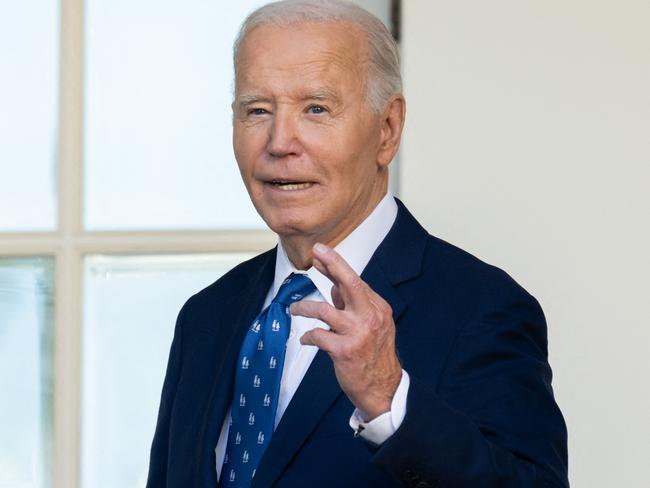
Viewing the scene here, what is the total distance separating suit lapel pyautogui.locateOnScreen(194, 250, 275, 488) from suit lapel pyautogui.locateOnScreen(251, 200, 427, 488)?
0.13m

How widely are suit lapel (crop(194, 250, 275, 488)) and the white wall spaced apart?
0.54 metres

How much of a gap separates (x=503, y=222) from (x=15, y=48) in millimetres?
928

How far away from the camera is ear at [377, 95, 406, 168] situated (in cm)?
181

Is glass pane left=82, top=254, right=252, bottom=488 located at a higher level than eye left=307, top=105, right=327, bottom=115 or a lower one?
lower

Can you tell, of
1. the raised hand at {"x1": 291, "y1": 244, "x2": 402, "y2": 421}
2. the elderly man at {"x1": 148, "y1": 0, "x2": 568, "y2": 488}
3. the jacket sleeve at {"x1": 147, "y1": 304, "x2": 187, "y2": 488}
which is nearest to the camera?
the raised hand at {"x1": 291, "y1": 244, "x2": 402, "y2": 421}

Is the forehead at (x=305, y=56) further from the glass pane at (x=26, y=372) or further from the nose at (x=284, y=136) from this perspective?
the glass pane at (x=26, y=372)

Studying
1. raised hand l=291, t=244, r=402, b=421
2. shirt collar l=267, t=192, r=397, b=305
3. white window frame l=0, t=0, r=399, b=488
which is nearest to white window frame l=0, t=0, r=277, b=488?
white window frame l=0, t=0, r=399, b=488

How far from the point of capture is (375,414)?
56.2 inches

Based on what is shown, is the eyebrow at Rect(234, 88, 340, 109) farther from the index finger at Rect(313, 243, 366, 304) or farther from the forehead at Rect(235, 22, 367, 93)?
the index finger at Rect(313, 243, 366, 304)

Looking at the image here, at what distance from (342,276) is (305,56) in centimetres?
44

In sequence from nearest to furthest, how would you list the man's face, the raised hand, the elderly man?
the raised hand
the elderly man
the man's face

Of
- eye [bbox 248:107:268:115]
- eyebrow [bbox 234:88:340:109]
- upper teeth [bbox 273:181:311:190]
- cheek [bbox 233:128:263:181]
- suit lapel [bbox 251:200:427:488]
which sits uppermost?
eyebrow [bbox 234:88:340:109]

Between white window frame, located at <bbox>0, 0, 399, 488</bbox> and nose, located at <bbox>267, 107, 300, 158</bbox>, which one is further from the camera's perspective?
white window frame, located at <bbox>0, 0, 399, 488</bbox>

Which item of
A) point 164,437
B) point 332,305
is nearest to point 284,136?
point 332,305
